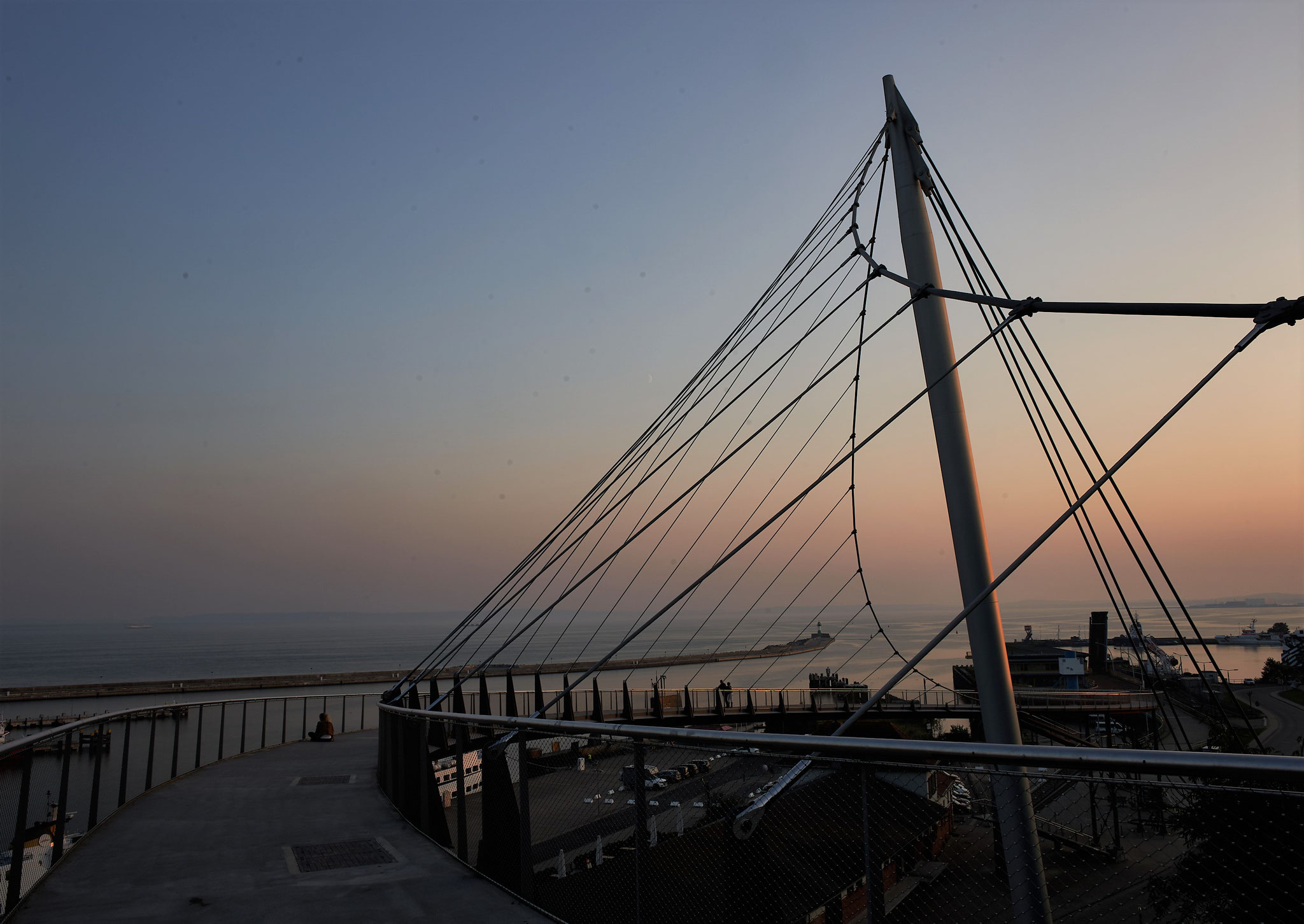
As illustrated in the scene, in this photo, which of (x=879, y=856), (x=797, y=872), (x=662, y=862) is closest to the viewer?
(x=879, y=856)

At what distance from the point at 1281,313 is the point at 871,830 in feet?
12.1

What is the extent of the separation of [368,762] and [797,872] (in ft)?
33.4

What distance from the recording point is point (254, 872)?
17.7 ft

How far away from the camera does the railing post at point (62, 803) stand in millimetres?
4891

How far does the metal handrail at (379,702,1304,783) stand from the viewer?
1947 mm

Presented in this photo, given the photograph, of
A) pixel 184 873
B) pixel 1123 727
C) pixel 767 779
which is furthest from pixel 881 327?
pixel 1123 727

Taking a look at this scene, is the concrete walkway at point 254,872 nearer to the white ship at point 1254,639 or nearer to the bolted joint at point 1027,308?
the bolted joint at point 1027,308

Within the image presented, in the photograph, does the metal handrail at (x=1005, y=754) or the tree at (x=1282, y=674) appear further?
the tree at (x=1282, y=674)

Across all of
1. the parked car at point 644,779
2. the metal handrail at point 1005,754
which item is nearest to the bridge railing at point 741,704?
the parked car at point 644,779

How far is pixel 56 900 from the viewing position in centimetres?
468

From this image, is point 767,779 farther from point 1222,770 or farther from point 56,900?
point 56,900

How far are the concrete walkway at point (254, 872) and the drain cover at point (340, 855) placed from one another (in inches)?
1.3

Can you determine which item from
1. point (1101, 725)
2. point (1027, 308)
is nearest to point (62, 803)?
point (1027, 308)

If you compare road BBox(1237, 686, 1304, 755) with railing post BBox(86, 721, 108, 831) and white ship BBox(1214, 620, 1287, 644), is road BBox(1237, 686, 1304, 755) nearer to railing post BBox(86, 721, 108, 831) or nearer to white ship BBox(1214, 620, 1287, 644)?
railing post BBox(86, 721, 108, 831)
